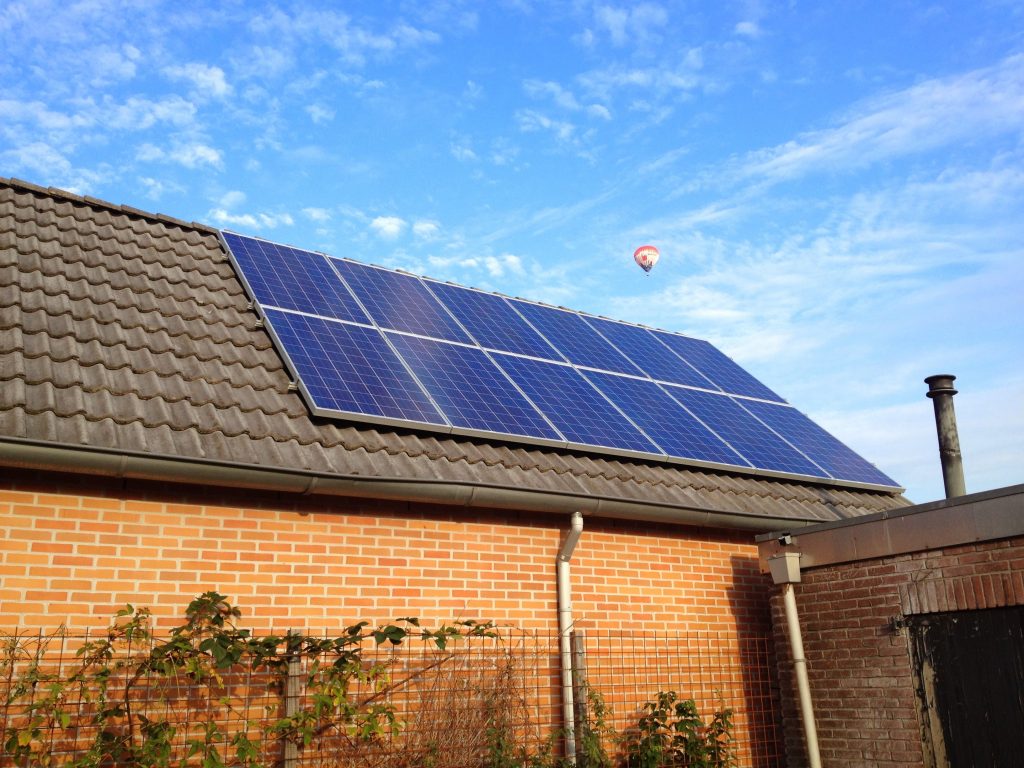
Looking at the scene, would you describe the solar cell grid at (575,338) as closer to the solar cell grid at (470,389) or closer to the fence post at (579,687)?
the solar cell grid at (470,389)

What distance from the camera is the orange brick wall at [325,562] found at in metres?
6.32

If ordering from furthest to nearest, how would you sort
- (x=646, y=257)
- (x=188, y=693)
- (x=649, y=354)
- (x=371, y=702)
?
(x=646, y=257) < (x=649, y=354) < (x=371, y=702) < (x=188, y=693)

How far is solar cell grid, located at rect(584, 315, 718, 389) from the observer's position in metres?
12.1

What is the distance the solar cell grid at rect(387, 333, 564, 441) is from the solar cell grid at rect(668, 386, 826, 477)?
2.65 metres

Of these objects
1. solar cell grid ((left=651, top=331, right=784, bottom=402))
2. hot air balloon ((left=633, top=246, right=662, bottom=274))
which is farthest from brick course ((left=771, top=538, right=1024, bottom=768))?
hot air balloon ((left=633, top=246, right=662, bottom=274))

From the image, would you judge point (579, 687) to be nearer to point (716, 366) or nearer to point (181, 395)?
point (181, 395)

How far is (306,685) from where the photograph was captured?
6664 mm

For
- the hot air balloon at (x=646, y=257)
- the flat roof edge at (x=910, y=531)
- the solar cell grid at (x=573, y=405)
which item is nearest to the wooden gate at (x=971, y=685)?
the flat roof edge at (x=910, y=531)

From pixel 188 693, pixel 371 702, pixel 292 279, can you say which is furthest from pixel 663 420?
pixel 188 693

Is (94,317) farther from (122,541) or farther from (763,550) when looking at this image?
(763,550)

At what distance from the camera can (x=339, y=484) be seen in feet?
23.2

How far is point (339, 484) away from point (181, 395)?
4.44ft

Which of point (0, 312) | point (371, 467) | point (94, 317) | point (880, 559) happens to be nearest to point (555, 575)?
point (371, 467)

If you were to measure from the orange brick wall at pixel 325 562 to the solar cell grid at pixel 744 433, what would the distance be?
1.53 metres
